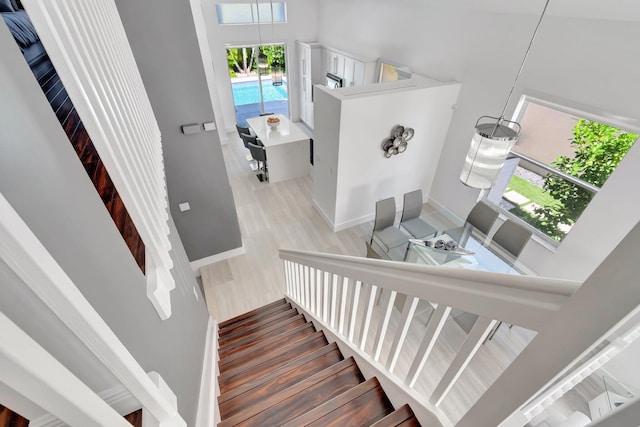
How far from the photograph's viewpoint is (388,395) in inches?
54.1

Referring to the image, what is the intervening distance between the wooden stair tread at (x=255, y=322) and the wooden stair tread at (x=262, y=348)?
531 millimetres

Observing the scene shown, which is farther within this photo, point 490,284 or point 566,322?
point 490,284

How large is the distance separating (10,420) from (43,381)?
0.91ft

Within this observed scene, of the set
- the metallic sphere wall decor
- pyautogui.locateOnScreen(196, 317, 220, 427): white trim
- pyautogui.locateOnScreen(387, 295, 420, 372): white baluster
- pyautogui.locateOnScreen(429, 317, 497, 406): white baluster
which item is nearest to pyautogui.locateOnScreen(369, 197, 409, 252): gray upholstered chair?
the metallic sphere wall decor

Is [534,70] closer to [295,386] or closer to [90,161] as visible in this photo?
[295,386]

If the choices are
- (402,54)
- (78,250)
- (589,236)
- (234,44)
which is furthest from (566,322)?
(234,44)

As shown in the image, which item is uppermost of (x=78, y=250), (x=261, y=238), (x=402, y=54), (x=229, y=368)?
(x=78, y=250)

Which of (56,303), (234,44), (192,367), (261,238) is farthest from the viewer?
(234,44)

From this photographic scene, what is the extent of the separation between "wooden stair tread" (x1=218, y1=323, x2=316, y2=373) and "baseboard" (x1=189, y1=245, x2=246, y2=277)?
2.24 m

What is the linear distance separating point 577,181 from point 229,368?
420 cm

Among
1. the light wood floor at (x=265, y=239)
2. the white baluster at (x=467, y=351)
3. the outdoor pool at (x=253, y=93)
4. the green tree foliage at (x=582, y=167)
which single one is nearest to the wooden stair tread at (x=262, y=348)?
the light wood floor at (x=265, y=239)

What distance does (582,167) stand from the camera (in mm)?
3393

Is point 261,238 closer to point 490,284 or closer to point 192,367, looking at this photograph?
point 192,367

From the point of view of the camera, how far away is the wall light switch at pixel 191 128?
324cm
